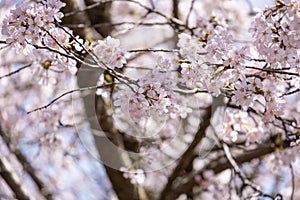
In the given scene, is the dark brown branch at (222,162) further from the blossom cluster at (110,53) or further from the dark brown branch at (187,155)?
the blossom cluster at (110,53)

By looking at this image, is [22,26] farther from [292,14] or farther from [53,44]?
[292,14]

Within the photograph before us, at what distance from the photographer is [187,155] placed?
3312 millimetres

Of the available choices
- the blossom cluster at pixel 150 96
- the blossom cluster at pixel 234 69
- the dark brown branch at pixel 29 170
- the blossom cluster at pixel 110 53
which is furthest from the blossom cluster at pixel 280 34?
the dark brown branch at pixel 29 170

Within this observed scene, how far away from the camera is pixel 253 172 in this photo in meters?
4.76

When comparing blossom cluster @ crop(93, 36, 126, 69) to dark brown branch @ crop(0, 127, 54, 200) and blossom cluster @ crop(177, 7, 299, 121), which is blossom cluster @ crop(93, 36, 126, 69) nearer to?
blossom cluster @ crop(177, 7, 299, 121)

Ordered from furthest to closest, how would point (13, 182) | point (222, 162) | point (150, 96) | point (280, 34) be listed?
point (222, 162) → point (13, 182) → point (280, 34) → point (150, 96)

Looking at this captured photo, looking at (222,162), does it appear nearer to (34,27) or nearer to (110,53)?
(110,53)

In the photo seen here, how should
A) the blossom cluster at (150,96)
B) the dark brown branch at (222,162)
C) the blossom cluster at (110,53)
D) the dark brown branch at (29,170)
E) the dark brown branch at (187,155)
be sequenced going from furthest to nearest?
the dark brown branch at (29,170), the dark brown branch at (222,162), the dark brown branch at (187,155), the blossom cluster at (110,53), the blossom cluster at (150,96)

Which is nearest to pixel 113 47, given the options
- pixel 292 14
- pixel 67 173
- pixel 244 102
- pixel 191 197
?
pixel 244 102

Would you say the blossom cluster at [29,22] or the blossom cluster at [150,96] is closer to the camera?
the blossom cluster at [29,22]

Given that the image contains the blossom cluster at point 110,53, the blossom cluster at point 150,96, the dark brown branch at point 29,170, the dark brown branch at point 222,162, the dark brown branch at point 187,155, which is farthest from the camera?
the dark brown branch at point 29,170

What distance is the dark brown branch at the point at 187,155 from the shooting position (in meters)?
3.17

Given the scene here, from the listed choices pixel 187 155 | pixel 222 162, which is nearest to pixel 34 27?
pixel 187 155

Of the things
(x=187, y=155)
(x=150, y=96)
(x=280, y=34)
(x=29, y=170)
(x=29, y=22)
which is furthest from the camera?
(x=29, y=170)
